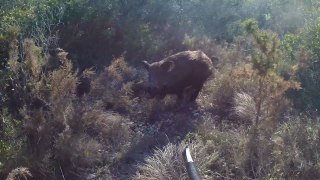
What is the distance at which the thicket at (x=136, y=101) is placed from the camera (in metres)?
7.31

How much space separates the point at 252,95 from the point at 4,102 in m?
4.47

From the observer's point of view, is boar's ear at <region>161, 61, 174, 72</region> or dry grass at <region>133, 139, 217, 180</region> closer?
dry grass at <region>133, 139, 217, 180</region>

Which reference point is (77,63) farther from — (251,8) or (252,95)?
(251,8)

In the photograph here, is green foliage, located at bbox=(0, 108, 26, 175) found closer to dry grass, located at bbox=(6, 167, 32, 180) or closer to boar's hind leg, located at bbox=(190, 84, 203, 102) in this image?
dry grass, located at bbox=(6, 167, 32, 180)

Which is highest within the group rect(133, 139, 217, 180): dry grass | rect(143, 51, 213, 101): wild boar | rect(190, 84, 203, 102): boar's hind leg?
rect(143, 51, 213, 101): wild boar

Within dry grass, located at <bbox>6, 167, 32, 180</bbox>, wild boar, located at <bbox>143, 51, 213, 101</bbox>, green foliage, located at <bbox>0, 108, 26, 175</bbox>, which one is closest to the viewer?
dry grass, located at <bbox>6, 167, 32, 180</bbox>

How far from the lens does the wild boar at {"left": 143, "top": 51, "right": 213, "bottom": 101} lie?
9328 mm

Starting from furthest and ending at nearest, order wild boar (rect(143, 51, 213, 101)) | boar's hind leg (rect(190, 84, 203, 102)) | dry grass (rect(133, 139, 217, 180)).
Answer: boar's hind leg (rect(190, 84, 203, 102)), wild boar (rect(143, 51, 213, 101)), dry grass (rect(133, 139, 217, 180))

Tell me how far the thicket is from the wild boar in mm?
267

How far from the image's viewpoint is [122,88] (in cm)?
918

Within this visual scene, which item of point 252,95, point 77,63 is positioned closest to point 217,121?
point 252,95

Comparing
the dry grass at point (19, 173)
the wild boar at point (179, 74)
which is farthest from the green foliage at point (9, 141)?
the wild boar at point (179, 74)

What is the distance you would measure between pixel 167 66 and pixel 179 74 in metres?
0.29

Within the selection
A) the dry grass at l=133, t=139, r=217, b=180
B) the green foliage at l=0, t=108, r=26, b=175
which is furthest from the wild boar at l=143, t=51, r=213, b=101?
the green foliage at l=0, t=108, r=26, b=175
